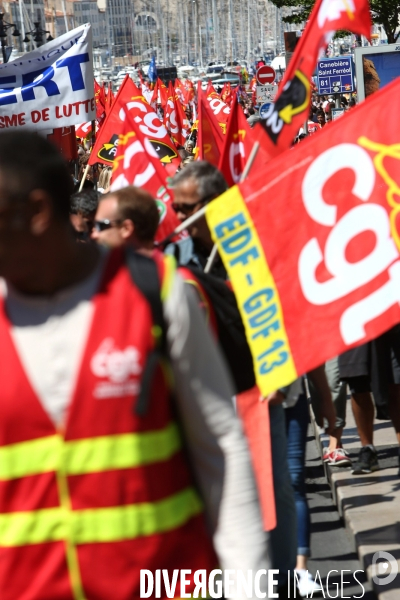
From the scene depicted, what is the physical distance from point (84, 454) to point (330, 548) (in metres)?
4.08

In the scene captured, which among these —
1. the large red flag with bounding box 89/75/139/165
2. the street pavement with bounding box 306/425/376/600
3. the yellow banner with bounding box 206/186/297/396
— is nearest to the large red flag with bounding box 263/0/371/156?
the yellow banner with bounding box 206/186/297/396

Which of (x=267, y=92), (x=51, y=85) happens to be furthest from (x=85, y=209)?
(x=267, y=92)

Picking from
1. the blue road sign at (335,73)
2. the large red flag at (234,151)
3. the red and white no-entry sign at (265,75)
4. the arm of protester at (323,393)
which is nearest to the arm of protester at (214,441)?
the arm of protester at (323,393)

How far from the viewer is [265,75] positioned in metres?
24.4

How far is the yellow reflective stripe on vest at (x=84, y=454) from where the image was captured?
2000 mm

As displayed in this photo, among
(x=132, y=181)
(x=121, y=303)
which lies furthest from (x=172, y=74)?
(x=121, y=303)

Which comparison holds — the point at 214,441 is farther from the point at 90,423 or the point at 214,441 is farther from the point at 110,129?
the point at 110,129

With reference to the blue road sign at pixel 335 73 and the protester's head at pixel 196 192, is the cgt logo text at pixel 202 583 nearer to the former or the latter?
the protester's head at pixel 196 192

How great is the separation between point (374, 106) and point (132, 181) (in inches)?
96.7

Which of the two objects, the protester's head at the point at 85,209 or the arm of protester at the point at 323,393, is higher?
the protester's head at the point at 85,209

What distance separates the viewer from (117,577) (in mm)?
2023

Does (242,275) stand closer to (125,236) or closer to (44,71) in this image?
(125,236)

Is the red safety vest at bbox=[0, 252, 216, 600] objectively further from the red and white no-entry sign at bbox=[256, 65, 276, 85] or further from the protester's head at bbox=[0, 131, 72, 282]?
the red and white no-entry sign at bbox=[256, 65, 276, 85]

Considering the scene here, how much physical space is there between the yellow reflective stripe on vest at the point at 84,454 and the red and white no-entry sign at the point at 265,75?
74.4 ft
